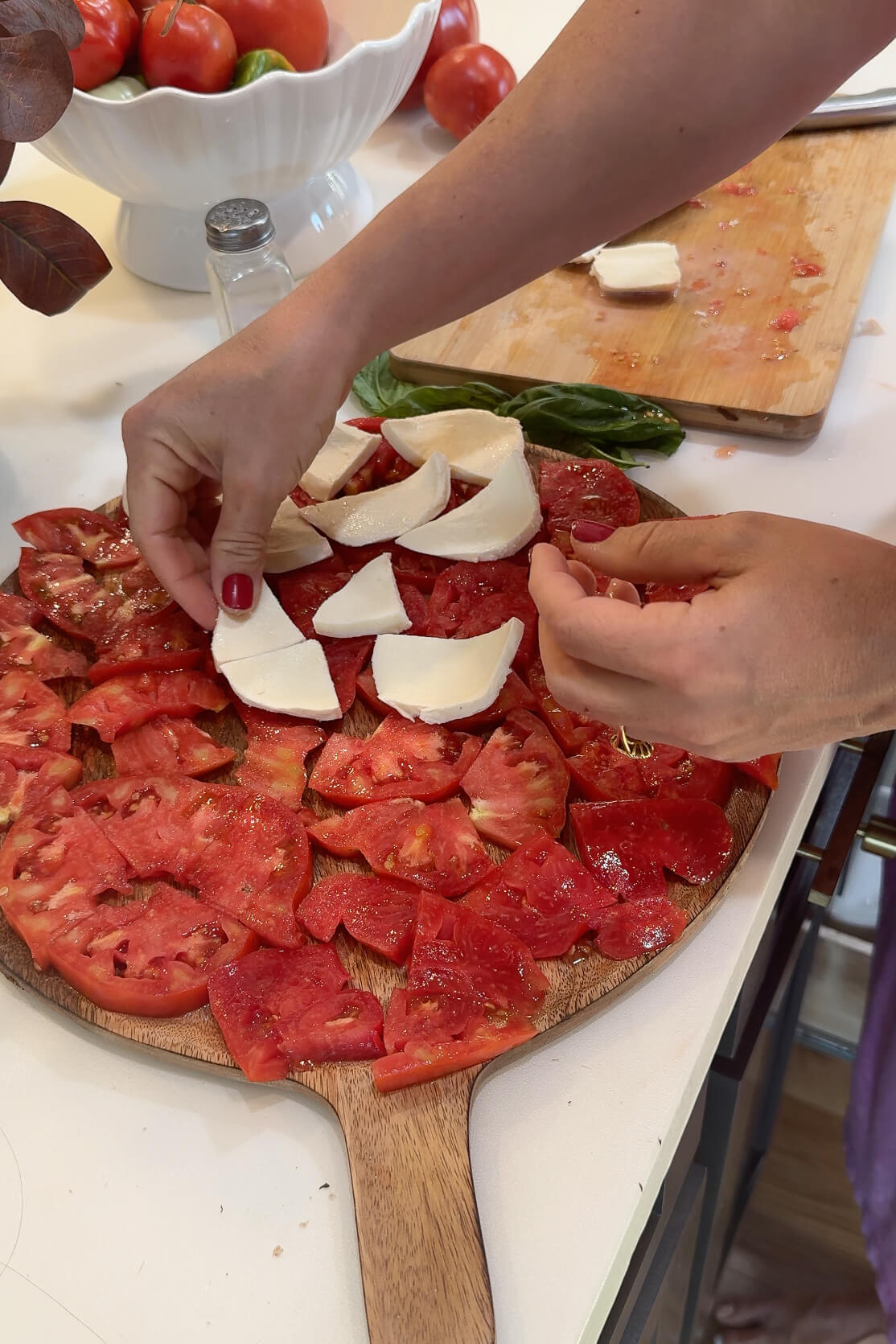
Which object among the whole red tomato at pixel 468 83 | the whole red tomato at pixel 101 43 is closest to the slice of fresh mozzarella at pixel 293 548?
the whole red tomato at pixel 101 43

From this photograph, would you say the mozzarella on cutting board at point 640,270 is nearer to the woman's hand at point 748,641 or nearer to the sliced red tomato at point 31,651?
the woman's hand at point 748,641

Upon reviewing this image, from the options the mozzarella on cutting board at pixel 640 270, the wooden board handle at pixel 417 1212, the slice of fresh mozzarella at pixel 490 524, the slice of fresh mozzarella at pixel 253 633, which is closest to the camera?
the wooden board handle at pixel 417 1212

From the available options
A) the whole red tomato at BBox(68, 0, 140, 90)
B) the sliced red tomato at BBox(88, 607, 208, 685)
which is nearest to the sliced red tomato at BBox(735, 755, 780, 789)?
the sliced red tomato at BBox(88, 607, 208, 685)

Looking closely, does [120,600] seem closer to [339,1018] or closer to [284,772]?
[284,772]

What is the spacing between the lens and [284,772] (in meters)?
1.20

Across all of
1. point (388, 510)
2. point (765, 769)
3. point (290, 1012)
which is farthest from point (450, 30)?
point (290, 1012)

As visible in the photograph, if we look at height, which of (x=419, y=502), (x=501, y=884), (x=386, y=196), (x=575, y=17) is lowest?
(x=501, y=884)

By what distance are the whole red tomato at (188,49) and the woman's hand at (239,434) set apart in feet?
1.87

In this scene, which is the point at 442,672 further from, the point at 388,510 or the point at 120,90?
the point at 120,90

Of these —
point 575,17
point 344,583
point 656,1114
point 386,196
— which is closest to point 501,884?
point 656,1114

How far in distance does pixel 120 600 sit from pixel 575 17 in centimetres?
87

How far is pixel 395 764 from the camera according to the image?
1193mm

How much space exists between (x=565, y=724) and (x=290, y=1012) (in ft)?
1.45

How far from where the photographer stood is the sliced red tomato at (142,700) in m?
1.22
